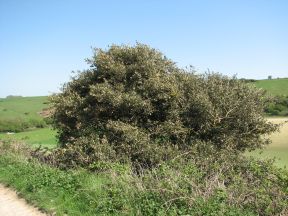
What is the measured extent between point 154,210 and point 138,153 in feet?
20.6

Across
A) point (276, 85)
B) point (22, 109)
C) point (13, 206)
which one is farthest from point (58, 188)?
point (22, 109)

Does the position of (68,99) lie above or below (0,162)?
above

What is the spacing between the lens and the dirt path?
36.3 feet

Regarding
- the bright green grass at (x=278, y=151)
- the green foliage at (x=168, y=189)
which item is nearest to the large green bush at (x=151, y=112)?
the green foliage at (x=168, y=189)

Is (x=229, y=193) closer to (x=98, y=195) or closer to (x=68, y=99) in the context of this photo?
(x=98, y=195)

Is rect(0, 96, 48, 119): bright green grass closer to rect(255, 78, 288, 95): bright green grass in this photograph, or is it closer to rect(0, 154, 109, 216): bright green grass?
rect(255, 78, 288, 95): bright green grass

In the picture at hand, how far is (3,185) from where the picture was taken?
1512 centimetres

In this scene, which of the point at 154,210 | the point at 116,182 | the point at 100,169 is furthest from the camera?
the point at 100,169

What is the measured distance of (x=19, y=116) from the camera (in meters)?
63.9

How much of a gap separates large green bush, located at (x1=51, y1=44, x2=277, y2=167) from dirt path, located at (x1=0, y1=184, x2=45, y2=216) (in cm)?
288

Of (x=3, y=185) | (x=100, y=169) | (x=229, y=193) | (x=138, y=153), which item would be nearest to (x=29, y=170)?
(x=3, y=185)

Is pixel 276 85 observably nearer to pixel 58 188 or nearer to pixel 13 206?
pixel 58 188

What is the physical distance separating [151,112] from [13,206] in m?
6.57

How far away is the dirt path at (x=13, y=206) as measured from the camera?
11070 millimetres
